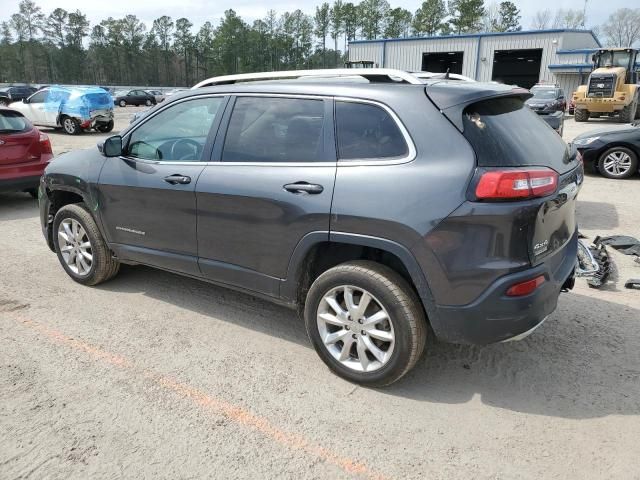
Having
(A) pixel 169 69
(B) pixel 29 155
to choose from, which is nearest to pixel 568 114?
(B) pixel 29 155

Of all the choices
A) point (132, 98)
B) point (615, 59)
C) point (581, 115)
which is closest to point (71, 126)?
point (581, 115)

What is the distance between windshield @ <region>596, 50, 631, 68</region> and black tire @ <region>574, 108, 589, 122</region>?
134 inches

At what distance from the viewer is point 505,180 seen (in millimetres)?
2580

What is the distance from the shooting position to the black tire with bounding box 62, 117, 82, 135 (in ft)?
62.6

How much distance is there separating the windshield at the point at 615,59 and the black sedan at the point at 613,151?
2097 cm

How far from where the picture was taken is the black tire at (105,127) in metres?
19.9

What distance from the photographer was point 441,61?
4791 cm

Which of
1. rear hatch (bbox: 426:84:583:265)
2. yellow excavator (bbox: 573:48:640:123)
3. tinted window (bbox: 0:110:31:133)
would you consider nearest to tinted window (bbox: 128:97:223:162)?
rear hatch (bbox: 426:84:583:265)

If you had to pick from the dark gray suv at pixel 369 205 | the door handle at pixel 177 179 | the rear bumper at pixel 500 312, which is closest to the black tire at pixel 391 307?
the dark gray suv at pixel 369 205

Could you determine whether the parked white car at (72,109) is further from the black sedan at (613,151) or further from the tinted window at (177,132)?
the tinted window at (177,132)

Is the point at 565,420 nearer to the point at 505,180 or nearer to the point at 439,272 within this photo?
the point at 439,272

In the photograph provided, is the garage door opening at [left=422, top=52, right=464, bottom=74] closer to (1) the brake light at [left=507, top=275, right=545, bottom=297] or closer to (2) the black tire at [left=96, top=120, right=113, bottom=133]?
(2) the black tire at [left=96, top=120, right=113, bottom=133]

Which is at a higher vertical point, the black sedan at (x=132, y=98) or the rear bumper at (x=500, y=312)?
the rear bumper at (x=500, y=312)

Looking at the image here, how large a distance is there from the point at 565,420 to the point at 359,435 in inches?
45.2
